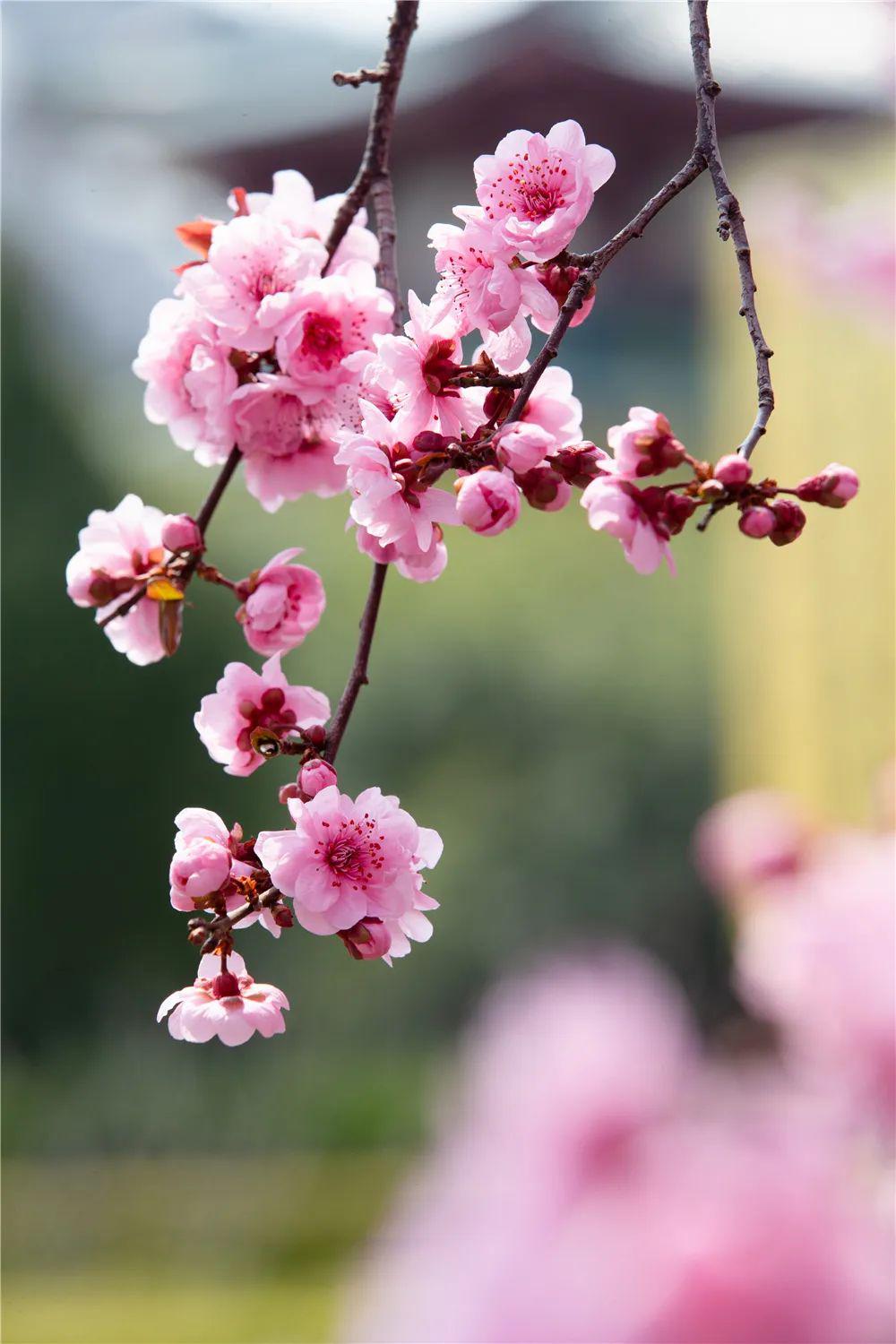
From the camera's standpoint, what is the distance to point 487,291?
509 millimetres

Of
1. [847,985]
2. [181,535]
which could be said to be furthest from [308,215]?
[847,985]

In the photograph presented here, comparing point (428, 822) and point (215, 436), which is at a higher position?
point (428, 822)

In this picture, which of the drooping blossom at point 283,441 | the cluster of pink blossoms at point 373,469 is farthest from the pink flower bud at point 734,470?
the drooping blossom at point 283,441

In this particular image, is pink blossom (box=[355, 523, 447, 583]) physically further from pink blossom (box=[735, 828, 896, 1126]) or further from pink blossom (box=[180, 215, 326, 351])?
pink blossom (box=[735, 828, 896, 1126])

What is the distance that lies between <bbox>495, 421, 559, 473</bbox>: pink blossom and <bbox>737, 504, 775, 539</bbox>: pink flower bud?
78mm

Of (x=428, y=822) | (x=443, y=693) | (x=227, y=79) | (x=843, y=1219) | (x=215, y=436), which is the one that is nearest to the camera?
(x=843, y=1219)

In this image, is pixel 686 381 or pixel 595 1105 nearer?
pixel 595 1105

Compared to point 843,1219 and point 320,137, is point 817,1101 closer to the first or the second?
point 843,1219

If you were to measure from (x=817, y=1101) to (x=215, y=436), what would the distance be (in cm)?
40

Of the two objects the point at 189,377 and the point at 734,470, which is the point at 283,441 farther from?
the point at 734,470

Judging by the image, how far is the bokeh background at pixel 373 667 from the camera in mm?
3586

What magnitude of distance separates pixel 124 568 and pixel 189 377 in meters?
0.09

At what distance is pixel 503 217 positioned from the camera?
0.51 m

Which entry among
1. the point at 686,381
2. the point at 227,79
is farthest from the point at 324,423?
the point at 686,381
